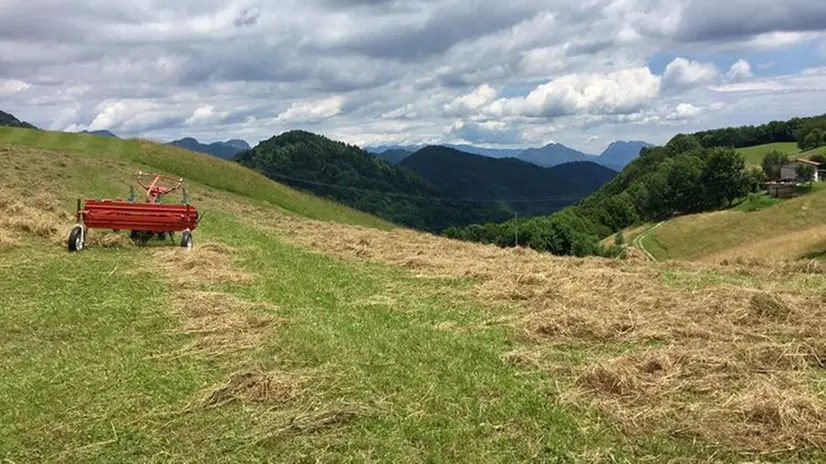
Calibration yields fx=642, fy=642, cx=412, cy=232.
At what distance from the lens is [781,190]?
348 feet

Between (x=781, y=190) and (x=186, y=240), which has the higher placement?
(x=186, y=240)

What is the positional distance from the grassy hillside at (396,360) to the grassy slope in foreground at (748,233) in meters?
59.2

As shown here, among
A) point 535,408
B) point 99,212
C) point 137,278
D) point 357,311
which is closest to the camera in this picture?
point 535,408

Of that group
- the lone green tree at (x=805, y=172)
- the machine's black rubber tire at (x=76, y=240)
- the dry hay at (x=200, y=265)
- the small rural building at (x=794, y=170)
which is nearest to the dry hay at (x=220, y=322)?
the dry hay at (x=200, y=265)

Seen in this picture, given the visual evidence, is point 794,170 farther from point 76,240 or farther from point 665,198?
point 76,240

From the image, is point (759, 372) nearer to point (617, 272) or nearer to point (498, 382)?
point (498, 382)

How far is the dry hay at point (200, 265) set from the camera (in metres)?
10.9

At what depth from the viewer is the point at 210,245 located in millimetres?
14164

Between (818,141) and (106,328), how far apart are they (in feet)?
545

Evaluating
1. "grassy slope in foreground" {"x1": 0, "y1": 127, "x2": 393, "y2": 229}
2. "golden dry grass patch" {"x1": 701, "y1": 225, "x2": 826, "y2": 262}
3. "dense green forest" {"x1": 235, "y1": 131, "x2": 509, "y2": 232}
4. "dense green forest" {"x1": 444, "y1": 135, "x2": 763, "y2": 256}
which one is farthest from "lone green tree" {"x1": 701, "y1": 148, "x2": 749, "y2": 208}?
"grassy slope in foreground" {"x1": 0, "y1": 127, "x2": 393, "y2": 229}

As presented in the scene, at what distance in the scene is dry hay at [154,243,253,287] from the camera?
10.9m

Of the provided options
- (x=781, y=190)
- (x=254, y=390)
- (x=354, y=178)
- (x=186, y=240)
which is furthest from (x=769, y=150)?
(x=254, y=390)

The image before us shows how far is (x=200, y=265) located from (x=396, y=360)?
6331mm

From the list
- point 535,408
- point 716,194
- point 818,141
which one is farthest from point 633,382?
point 818,141
